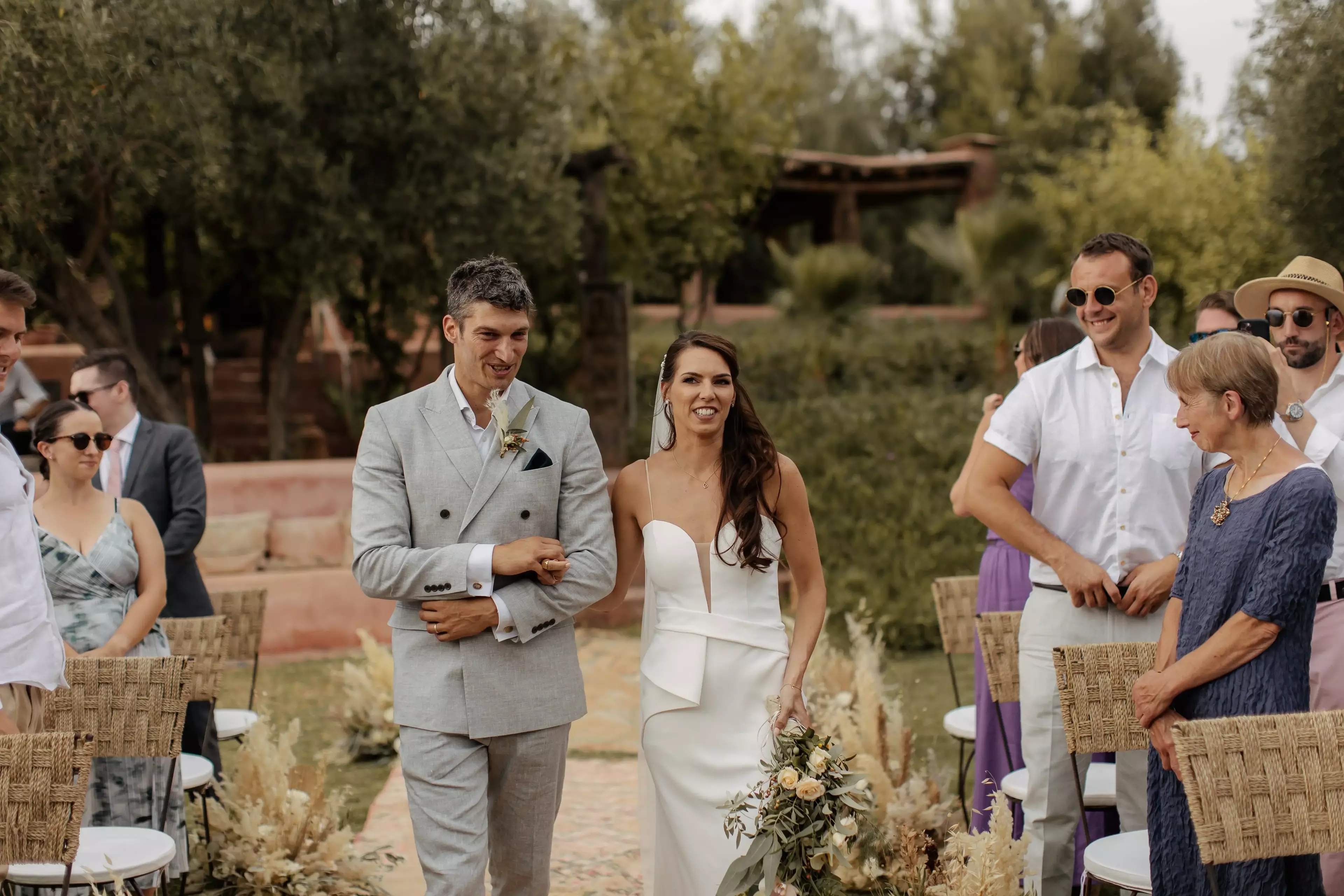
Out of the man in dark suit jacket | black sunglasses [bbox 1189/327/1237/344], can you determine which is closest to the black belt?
black sunglasses [bbox 1189/327/1237/344]

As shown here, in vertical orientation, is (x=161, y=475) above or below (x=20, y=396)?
below

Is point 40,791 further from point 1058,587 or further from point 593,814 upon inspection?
point 593,814

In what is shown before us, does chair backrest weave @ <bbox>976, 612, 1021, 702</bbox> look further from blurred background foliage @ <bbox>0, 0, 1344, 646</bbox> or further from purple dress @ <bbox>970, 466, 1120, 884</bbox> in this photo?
blurred background foliage @ <bbox>0, 0, 1344, 646</bbox>

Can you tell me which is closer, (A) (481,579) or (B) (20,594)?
(B) (20,594)

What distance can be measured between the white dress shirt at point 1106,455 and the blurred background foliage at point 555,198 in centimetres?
495

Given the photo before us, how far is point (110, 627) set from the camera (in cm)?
481

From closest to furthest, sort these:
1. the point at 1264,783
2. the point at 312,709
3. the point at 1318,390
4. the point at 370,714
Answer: the point at 1264,783 → the point at 1318,390 → the point at 370,714 → the point at 312,709

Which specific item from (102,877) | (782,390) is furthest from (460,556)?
(782,390)

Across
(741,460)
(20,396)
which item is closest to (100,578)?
(741,460)

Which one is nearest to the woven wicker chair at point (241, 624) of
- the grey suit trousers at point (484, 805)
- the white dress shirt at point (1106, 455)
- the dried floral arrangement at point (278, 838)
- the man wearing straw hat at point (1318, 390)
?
the dried floral arrangement at point (278, 838)

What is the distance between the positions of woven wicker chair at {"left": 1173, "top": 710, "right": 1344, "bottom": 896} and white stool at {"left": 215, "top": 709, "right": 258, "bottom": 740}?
3873 mm

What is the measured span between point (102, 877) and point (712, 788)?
1.75m

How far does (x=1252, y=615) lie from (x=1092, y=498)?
1024 mm

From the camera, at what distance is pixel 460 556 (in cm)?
351
